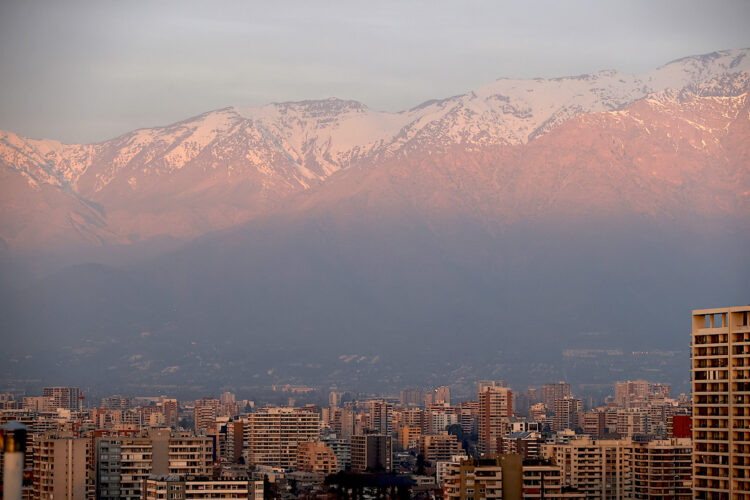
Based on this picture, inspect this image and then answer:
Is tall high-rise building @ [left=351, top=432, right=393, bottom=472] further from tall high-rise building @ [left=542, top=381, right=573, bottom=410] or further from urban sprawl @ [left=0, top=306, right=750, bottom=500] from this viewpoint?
tall high-rise building @ [left=542, top=381, right=573, bottom=410]

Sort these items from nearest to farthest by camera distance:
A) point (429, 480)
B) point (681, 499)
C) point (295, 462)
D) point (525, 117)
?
point (681, 499), point (429, 480), point (295, 462), point (525, 117)

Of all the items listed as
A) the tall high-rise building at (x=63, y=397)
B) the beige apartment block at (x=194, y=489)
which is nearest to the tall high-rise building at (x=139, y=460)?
the beige apartment block at (x=194, y=489)

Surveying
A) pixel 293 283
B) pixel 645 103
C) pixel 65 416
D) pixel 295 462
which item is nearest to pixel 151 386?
pixel 293 283

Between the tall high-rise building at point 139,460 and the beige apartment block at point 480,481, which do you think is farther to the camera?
the tall high-rise building at point 139,460

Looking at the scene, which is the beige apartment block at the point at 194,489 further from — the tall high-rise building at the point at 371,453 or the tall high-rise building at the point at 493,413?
the tall high-rise building at the point at 493,413

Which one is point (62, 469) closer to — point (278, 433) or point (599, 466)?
point (599, 466)

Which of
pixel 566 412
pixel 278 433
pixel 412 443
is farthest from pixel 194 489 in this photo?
pixel 566 412

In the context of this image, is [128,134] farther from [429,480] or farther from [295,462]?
[429,480]
